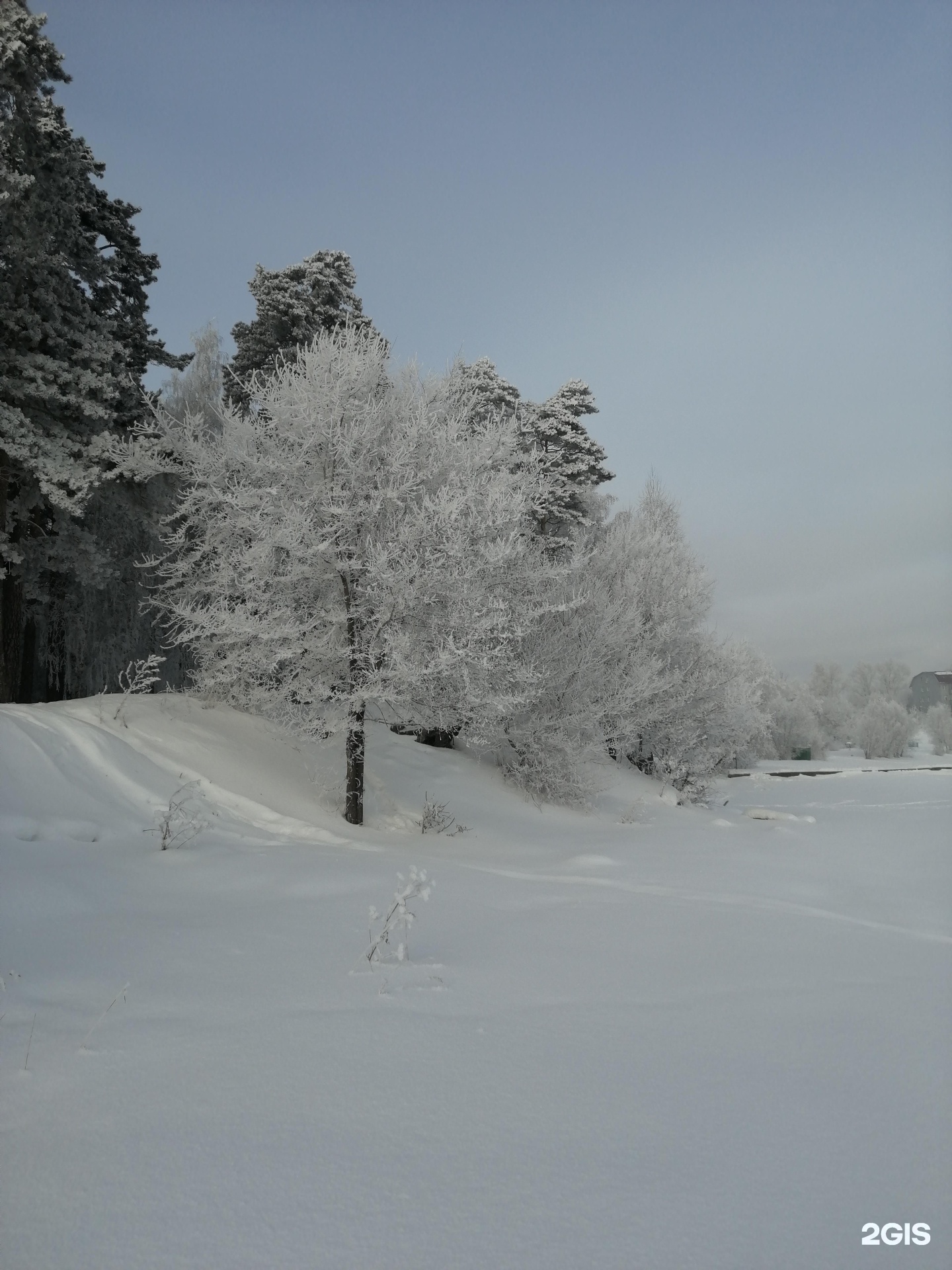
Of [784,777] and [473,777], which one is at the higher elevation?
[473,777]

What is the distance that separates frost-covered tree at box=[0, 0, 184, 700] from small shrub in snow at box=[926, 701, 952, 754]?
73776 mm

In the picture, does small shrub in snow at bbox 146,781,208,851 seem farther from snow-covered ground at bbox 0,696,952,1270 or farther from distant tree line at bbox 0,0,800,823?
distant tree line at bbox 0,0,800,823

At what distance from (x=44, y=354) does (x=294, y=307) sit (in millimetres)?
7999

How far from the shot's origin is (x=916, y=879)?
361 inches

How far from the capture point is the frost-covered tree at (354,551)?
1034 centimetres

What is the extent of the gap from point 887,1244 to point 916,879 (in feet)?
27.8

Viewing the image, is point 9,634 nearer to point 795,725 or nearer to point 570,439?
point 570,439

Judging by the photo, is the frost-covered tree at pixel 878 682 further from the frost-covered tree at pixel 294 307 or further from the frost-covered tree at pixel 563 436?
the frost-covered tree at pixel 294 307

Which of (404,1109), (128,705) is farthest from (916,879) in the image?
(128,705)

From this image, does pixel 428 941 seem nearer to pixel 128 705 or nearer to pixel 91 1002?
pixel 91 1002

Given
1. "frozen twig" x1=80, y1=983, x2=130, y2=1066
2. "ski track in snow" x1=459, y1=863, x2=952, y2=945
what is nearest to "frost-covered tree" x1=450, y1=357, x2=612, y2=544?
"ski track in snow" x1=459, y1=863, x2=952, y2=945

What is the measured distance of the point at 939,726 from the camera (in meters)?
72.6

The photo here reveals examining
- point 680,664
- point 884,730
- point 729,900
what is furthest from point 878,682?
point 729,900

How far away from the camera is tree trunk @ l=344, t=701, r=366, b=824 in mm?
11141
